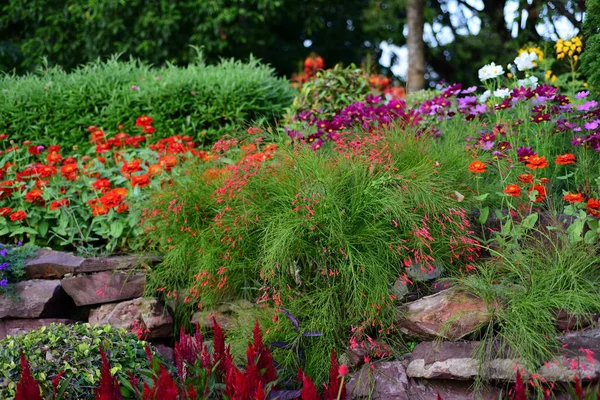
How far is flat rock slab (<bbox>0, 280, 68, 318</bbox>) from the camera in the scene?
4.09m

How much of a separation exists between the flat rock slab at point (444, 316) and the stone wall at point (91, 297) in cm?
153

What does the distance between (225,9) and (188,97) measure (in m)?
3.48

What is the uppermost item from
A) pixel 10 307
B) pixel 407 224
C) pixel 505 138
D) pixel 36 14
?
pixel 36 14

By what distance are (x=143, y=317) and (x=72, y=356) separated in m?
0.95

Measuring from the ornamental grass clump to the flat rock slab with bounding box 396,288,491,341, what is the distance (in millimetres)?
107

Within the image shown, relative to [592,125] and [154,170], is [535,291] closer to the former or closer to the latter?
[592,125]

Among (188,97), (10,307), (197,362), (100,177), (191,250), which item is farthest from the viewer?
(188,97)

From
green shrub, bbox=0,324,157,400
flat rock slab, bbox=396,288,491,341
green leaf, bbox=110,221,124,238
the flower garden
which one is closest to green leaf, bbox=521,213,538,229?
the flower garden

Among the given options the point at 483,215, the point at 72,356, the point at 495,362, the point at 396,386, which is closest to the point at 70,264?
the point at 72,356

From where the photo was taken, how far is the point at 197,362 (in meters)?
2.69

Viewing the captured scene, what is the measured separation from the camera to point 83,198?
4770 millimetres

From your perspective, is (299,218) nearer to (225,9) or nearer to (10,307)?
(10,307)

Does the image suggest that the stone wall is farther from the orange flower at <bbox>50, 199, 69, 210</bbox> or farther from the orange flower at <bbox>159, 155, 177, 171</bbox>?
the orange flower at <bbox>159, 155, 177, 171</bbox>

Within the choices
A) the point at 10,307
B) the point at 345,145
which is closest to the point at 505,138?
the point at 345,145
